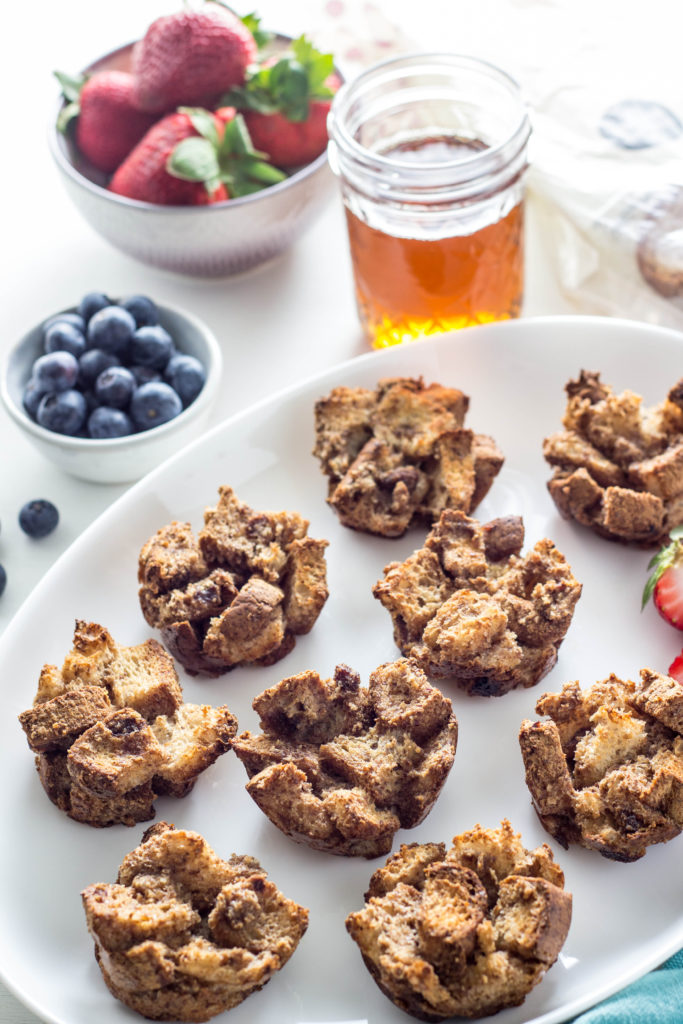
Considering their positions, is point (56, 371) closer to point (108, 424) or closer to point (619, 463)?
point (108, 424)

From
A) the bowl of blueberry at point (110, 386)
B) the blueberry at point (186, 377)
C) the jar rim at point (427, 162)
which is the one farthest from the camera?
the blueberry at point (186, 377)

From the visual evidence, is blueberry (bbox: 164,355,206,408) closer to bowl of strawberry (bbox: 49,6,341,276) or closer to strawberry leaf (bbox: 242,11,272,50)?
bowl of strawberry (bbox: 49,6,341,276)

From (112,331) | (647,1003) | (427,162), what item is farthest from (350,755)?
(427,162)

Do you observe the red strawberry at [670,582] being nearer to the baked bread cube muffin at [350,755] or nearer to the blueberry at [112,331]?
the baked bread cube muffin at [350,755]

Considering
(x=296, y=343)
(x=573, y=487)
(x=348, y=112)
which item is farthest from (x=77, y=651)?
(x=348, y=112)

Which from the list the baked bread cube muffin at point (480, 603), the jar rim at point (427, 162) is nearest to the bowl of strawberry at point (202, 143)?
the jar rim at point (427, 162)

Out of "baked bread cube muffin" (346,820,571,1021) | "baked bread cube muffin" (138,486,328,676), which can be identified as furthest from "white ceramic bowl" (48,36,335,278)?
"baked bread cube muffin" (346,820,571,1021)
